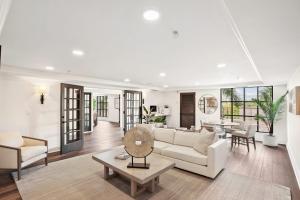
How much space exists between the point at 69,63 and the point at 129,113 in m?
4.21

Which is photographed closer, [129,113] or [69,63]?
[69,63]

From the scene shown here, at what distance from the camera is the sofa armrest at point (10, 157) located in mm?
3035

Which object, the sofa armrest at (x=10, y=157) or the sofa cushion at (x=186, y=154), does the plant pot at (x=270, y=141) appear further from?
the sofa armrest at (x=10, y=157)

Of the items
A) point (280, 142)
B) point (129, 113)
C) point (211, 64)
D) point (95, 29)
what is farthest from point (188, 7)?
point (280, 142)

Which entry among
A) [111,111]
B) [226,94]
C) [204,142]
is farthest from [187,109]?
[111,111]

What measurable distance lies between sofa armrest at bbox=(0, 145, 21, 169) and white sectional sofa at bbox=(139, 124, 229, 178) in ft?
9.57

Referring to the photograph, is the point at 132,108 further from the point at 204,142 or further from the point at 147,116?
the point at 204,142

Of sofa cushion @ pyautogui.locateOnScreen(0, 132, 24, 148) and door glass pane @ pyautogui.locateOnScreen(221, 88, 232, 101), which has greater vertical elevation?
door glass pane @ pyautogui.locateOnScreen(221, 88, 232, 101)

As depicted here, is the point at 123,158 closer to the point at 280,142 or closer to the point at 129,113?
the point at 129,113

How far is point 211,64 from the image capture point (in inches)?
137

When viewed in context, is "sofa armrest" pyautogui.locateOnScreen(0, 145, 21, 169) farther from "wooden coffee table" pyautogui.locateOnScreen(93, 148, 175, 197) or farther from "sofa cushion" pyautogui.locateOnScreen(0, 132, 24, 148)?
"wooden coffee table" pyautogui.locateOnScreen(93, 148, 175, 197)

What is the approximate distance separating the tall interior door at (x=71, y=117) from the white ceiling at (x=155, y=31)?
2.00 metres

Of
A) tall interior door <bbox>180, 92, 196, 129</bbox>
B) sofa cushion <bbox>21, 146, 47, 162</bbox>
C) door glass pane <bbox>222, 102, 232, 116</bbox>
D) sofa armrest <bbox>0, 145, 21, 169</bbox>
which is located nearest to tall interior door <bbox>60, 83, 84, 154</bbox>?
sofa cushion <bbox>21, 146, 47, 162</bbox>

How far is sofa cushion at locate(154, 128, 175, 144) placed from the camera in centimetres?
432
